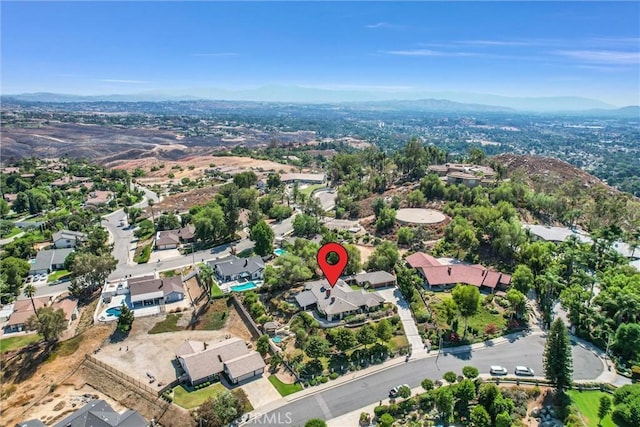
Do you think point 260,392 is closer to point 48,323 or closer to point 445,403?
point 445,403

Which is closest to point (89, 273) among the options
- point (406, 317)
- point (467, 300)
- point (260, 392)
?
point (260, 392)

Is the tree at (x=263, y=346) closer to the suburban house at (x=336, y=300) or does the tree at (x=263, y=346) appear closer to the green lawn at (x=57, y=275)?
→ the suburban house at (x=336, y=300)

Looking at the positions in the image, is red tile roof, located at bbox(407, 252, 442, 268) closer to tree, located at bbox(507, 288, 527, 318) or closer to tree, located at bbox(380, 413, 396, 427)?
tree, located at bbox(507, 288, 527, 318)

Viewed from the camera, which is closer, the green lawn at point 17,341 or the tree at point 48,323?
the tree at point 48,323

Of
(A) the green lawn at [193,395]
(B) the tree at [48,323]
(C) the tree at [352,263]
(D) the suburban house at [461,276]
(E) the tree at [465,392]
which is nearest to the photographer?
(E) the tree at [465,392]

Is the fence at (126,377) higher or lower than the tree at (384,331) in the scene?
lower

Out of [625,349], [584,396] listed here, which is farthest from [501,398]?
[625,349]

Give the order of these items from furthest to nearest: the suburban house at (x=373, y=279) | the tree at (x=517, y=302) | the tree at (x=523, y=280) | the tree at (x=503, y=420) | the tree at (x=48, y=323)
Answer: the suburban house at (x=373, y=279)
the tree at (x=523, y=280)
the tree at (x=517, y=302)
the tree at (x=48, y=323)
the tree at (x=503, y=420)

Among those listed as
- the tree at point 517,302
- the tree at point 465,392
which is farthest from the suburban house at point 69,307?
the tree at point 517,302
